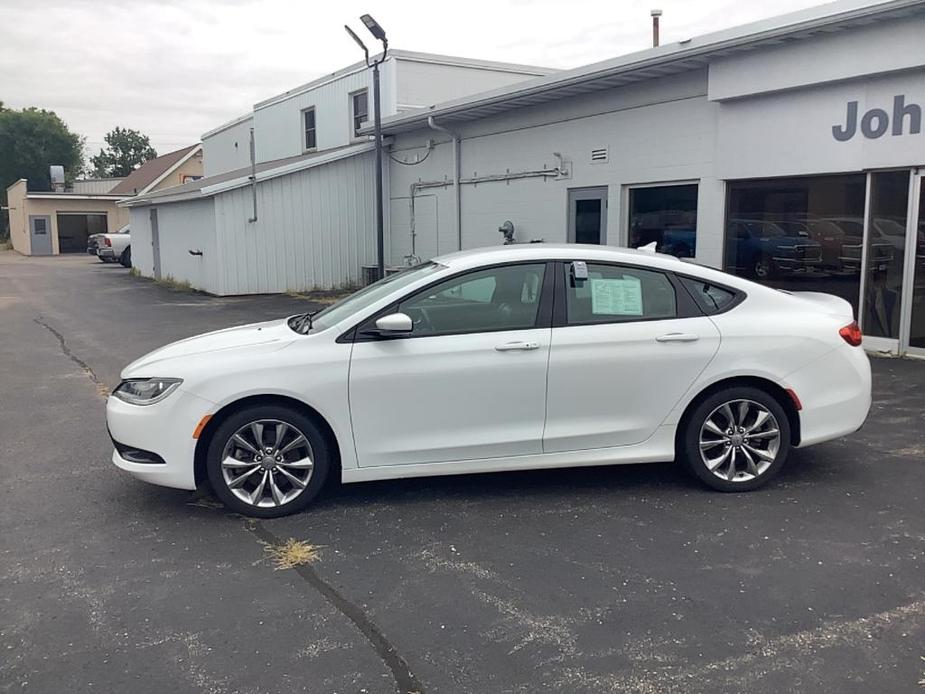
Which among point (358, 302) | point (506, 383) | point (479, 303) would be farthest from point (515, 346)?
point (358, 302)

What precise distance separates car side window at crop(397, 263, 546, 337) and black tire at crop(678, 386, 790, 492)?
1228 mm

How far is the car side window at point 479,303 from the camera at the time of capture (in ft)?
16.2

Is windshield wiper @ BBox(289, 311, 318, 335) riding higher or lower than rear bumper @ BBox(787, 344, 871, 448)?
higher

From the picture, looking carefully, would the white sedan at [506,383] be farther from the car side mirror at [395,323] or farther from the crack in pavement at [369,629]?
the crack in pavement at [369,629]

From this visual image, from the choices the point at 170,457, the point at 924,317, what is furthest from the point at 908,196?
the point at 170,457

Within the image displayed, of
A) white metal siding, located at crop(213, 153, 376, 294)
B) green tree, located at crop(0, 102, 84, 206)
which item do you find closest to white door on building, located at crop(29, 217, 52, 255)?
green tree, located at crop(0, 102, 84, 206)

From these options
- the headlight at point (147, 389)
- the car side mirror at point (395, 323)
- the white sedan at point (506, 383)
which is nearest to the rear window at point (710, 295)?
the white sedan at point (506, 383)

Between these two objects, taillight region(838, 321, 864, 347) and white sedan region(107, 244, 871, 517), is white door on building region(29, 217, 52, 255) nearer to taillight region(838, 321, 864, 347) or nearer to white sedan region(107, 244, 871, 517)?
Answer: white sedan region(107, 244, 871, 517)

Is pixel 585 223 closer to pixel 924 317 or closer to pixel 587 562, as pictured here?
pixel 924 317

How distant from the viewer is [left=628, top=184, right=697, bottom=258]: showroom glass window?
1166 centimetres

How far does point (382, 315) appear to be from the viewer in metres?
4.89

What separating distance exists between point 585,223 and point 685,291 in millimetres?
8472

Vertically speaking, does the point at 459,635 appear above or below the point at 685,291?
below

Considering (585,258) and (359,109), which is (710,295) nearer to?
(585,258)
